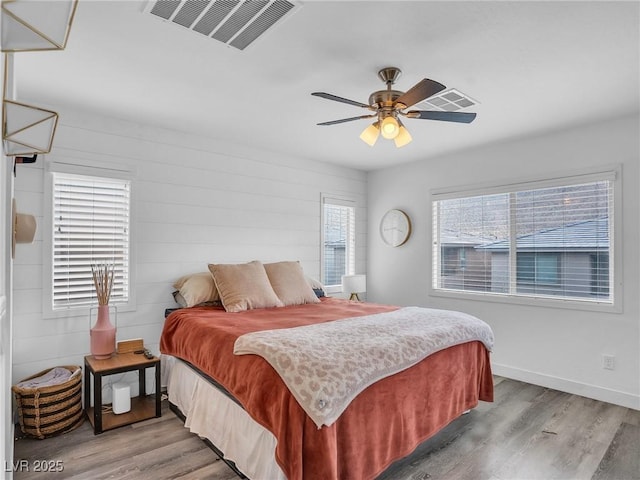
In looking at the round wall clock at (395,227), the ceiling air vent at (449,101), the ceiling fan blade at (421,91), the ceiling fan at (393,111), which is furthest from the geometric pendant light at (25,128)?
the round wall clock at (395,227)

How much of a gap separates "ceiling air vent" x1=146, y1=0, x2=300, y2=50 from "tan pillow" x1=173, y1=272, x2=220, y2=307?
2.11m

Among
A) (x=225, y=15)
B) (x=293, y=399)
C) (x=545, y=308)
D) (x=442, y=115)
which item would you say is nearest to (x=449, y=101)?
(x=442, y=115)

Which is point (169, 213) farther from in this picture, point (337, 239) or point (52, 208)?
point (337, 239)

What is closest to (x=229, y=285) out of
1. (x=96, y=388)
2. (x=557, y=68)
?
(x=96, y=388)

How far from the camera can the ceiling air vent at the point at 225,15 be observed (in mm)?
1781

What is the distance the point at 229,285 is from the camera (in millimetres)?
3336

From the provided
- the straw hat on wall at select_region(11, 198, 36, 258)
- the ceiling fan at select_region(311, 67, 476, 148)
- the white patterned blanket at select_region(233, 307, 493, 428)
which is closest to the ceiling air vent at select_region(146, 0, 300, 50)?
the ceiling fan at select_region(311, 67, 476, 148)

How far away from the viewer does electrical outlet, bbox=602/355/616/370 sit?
330 cm

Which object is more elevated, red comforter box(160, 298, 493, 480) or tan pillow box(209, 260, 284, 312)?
tan pillow box(209, 260, 284, 312)

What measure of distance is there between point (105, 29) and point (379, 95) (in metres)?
1.60

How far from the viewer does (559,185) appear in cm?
366

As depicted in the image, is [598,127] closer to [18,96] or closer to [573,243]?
[573,243]

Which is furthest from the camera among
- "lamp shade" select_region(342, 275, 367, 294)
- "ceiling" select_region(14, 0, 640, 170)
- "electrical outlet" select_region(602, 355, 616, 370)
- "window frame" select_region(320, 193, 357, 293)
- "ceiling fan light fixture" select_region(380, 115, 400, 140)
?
"window frame" select_region(320, 193, 357, 293)

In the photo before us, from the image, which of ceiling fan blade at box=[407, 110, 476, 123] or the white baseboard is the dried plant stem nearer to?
ceiling fan blade at box=[407, 110, 476, 123]
